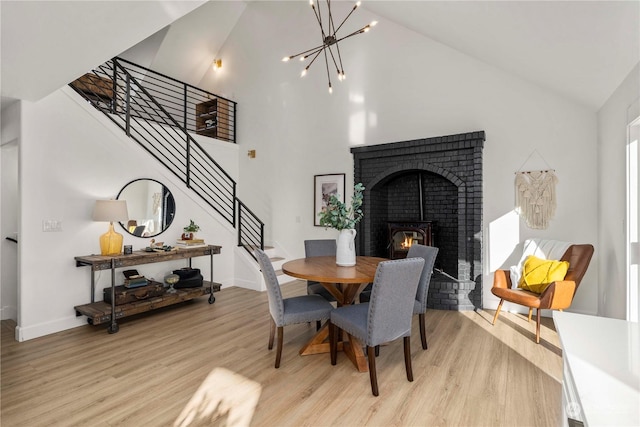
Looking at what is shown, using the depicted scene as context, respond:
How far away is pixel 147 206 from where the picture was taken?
4.32 m

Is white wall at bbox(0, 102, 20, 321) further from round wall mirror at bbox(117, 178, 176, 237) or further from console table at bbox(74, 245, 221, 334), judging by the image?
round wall mirror at bbox(117, 178, 176, 237)

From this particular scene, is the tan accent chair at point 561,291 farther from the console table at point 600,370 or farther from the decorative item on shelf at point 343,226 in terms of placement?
the console table at point 600,370

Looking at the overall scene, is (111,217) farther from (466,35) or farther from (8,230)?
(466,35)

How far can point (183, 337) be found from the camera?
3.20 meters

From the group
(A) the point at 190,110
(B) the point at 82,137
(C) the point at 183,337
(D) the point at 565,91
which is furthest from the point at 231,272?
(D) the point at 565,91

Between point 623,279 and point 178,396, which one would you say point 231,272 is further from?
point 623,279

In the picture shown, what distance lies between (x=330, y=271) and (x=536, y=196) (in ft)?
9.20

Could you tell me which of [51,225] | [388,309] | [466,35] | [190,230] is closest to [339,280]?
[388,309]

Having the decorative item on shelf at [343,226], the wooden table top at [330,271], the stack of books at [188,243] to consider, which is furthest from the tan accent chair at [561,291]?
the stack of books at [188,243]

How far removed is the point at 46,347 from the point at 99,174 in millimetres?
1899

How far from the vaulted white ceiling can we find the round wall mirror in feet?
4.56

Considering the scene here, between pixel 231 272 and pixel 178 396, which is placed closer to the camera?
pixel 178 396

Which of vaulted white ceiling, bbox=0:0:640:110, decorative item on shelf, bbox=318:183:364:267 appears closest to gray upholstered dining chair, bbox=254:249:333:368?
decorative item on shelf, bbox=318:183:364:267

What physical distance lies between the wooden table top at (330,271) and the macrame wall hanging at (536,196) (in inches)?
81.0
